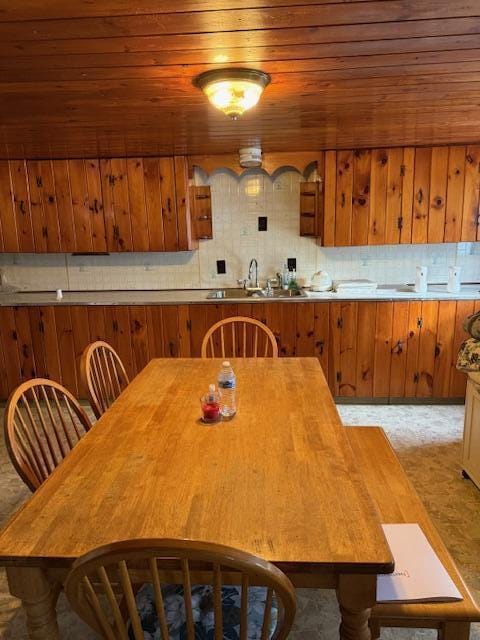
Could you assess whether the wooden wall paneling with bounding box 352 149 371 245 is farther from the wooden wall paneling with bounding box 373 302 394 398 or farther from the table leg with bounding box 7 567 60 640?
the table leg with bounding box 7 567 60 640

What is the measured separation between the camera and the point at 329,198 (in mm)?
3570

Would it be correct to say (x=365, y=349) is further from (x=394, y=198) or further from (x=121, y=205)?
(x=121, y=205)

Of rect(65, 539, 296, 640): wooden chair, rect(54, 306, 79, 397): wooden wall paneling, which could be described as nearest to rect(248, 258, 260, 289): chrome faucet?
rect(54, 306, 79, 397): wooden wall paneling

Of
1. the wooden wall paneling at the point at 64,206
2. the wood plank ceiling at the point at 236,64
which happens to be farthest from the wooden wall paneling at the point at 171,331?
the wood plank ceiling at the point at 236,64

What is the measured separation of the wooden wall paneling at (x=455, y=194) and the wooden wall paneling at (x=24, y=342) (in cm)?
349

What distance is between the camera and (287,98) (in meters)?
2.08

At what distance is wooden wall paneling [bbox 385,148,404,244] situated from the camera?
3480 millimetres

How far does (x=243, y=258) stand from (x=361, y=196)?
1.15m

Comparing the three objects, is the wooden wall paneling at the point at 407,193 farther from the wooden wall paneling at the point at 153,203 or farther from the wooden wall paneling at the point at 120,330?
the wooden wall paneling at the point at 120,330

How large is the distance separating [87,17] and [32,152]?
244cm

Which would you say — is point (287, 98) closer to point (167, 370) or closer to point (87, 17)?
point (87, 17)

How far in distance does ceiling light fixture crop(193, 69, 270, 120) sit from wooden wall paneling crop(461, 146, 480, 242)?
234cm

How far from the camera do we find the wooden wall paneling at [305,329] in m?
3.55

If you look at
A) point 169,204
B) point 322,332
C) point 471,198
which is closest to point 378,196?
point 471,198
